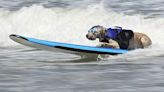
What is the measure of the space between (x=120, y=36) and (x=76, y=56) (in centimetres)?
135

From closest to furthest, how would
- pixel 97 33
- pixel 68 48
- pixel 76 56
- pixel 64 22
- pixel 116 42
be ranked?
pixel 97 33
pixel 116 42
pixel 68 48
pixel 76 56
pixel 64 22

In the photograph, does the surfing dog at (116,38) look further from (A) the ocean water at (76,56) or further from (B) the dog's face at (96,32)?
(A) the ocean water at (76,56)

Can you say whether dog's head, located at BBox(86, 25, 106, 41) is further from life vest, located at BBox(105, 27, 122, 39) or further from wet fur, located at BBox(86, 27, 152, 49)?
life vest, located at BBox(105, 27, 122, 39)

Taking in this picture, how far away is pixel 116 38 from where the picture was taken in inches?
578

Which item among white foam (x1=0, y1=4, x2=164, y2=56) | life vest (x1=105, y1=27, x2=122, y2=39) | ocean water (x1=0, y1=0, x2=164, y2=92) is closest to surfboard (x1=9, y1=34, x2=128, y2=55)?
ocean water (x1=0, y1=0, x2=164, y2=92)

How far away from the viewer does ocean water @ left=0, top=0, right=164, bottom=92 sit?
448 inches

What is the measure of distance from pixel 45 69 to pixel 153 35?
7.16m

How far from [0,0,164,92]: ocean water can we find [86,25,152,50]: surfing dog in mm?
214

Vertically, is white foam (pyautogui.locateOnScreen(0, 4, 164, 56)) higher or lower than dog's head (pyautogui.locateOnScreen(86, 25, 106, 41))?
higher

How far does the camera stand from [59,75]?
12.3m

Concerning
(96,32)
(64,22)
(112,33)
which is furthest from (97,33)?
(64,22)

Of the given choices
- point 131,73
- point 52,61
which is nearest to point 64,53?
point 52,61

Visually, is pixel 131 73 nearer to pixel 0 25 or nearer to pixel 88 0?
pixel 0 25

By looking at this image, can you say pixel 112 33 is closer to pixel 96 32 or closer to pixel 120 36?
pixel 120 36
